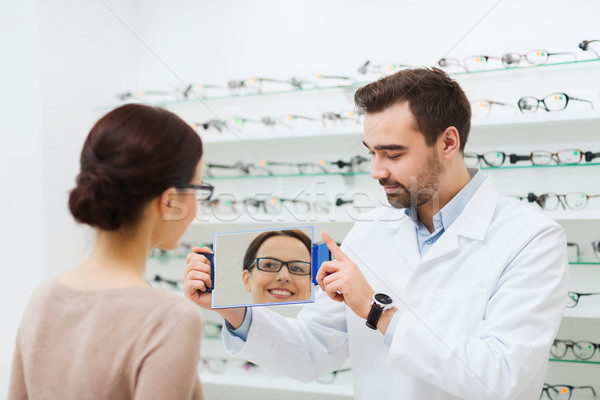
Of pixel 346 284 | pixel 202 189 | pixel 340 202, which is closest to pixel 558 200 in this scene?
pixel 340 202

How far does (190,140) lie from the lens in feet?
2.76

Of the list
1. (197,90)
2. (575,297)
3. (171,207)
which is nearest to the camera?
(171,207)

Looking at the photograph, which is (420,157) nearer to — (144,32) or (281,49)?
(281,49)

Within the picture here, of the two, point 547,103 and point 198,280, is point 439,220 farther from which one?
point 547,103

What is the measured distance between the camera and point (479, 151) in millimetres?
2092

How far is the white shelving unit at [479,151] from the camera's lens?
6.41 feet

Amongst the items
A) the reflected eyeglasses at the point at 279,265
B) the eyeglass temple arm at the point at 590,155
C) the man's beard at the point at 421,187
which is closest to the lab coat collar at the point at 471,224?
the man's beard at the point at 421,187

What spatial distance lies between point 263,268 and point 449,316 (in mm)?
484

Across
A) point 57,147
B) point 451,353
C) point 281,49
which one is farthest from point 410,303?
point 57,147

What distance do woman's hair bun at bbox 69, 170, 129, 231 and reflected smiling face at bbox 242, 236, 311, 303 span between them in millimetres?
515

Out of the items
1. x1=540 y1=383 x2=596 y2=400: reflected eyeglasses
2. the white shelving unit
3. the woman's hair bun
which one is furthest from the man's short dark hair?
x1=540 y1=383 x2=596 y2=400: reflected eyeglasses

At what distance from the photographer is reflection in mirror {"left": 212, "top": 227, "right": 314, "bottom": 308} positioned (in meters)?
1.25

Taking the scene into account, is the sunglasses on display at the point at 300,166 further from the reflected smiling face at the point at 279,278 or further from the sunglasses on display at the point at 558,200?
the reflected smiling face at the point at 279,278

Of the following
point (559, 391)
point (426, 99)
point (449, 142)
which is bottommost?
point (559, 391)
